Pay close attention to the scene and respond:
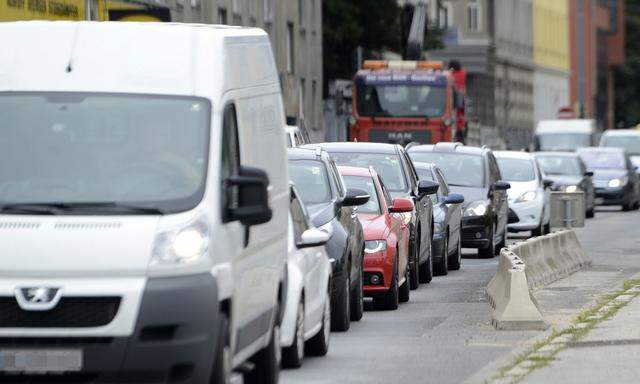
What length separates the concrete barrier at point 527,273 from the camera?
16.5 m

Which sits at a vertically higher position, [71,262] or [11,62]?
[11,62]

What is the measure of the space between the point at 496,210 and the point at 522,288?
42.3 ft

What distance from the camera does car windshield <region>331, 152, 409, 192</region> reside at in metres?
23.0

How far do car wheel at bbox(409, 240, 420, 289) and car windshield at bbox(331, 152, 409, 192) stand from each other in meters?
1.13

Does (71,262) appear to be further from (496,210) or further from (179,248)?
(496,210)

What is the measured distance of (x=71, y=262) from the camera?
10070 mm

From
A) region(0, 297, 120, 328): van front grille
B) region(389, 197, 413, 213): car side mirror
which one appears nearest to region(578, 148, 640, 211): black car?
region(389, 197, 413, 213): car side mirror

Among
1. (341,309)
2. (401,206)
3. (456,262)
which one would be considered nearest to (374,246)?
(401,206)

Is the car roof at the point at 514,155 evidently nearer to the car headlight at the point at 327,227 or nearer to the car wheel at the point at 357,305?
the car wheel at the point at 357,305

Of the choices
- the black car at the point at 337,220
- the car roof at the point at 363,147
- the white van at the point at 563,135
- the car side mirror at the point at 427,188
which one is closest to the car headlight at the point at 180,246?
the black car at the point at 337,220

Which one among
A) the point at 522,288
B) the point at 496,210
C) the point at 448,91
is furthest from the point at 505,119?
the point at 522,288

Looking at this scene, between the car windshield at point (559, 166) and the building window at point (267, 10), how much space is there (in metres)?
14.3

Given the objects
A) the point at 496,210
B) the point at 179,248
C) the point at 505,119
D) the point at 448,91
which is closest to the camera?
the point at 179,248

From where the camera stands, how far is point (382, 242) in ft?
62.5
